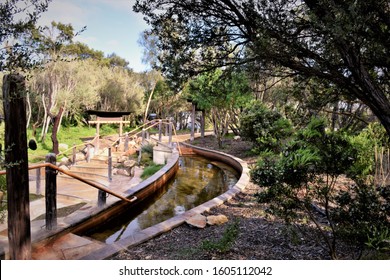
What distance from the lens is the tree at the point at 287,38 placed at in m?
1.53

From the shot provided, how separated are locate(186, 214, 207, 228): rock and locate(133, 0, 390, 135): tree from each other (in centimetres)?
148

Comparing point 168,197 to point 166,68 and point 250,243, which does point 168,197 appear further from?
point 166,68

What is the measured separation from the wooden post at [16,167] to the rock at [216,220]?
5.23ft

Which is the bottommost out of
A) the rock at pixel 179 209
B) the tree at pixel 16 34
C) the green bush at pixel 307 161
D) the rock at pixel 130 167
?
the rock at pixel 179 209

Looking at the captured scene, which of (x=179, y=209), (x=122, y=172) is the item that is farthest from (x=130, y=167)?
(x=179, y=209)

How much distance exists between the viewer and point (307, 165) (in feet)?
5.29

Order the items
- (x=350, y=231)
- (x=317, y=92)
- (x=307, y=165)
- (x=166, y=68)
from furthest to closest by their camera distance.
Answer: (x=317, y=92) < (x=166, y=68) < (x=350, y=231) < (x=307, y=165)

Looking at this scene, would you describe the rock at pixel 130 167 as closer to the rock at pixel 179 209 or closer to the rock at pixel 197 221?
the rock at pixel 179 209

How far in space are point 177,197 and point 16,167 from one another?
310cm

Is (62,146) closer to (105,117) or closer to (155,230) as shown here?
(105,117)

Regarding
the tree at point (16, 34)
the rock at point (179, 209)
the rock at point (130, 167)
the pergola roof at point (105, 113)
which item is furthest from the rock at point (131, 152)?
the tree at point (16, 34)

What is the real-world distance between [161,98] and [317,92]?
476 inches

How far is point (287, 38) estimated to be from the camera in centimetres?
173

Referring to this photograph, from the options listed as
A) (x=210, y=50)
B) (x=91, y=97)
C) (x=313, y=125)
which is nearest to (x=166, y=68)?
(x=210, y=50)
